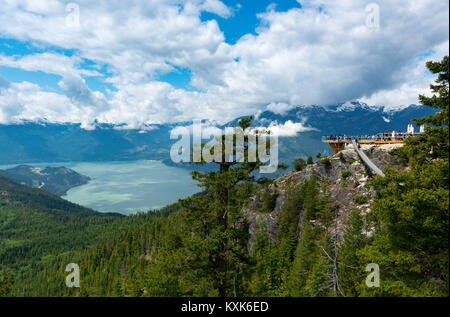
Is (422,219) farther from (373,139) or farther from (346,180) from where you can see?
(373,139)

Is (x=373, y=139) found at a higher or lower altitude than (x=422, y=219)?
higher

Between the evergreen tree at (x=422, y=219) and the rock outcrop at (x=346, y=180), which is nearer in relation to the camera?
the evergreen tree at (x=422, y=219)

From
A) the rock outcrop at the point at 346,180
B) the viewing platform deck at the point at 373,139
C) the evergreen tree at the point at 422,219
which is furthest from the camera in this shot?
the viewing platform deck at the point at 373,139

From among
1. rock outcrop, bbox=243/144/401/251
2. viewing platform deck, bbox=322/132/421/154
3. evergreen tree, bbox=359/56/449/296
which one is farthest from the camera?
viewing platform deck, bbox=322/132/421/154

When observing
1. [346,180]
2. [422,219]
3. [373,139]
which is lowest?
[422,219]

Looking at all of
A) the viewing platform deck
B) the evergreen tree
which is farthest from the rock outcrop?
the evergreen tree

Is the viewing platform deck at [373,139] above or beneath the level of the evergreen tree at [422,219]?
above

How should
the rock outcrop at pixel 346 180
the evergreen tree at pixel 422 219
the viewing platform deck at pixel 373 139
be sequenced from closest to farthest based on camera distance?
the evergreen tree at pixel 422 219 < the rock outcrop at pixel 346 180 < the viewing platform deck at pixel 373 139

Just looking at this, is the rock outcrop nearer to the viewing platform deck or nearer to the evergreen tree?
the viewing platform deck

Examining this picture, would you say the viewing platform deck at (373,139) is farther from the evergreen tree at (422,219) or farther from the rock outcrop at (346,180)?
the evergreen tree at (422,219)

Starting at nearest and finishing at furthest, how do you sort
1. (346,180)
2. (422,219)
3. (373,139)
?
1. (422,219)
2. (346,180)
3. (373,139)

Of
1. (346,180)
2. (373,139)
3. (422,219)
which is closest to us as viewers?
(422,219)

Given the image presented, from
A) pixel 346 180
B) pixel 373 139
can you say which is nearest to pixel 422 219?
pixel 346 180

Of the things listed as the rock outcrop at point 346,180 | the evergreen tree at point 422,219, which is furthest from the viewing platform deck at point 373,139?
the evergreen tree at point 422,219
